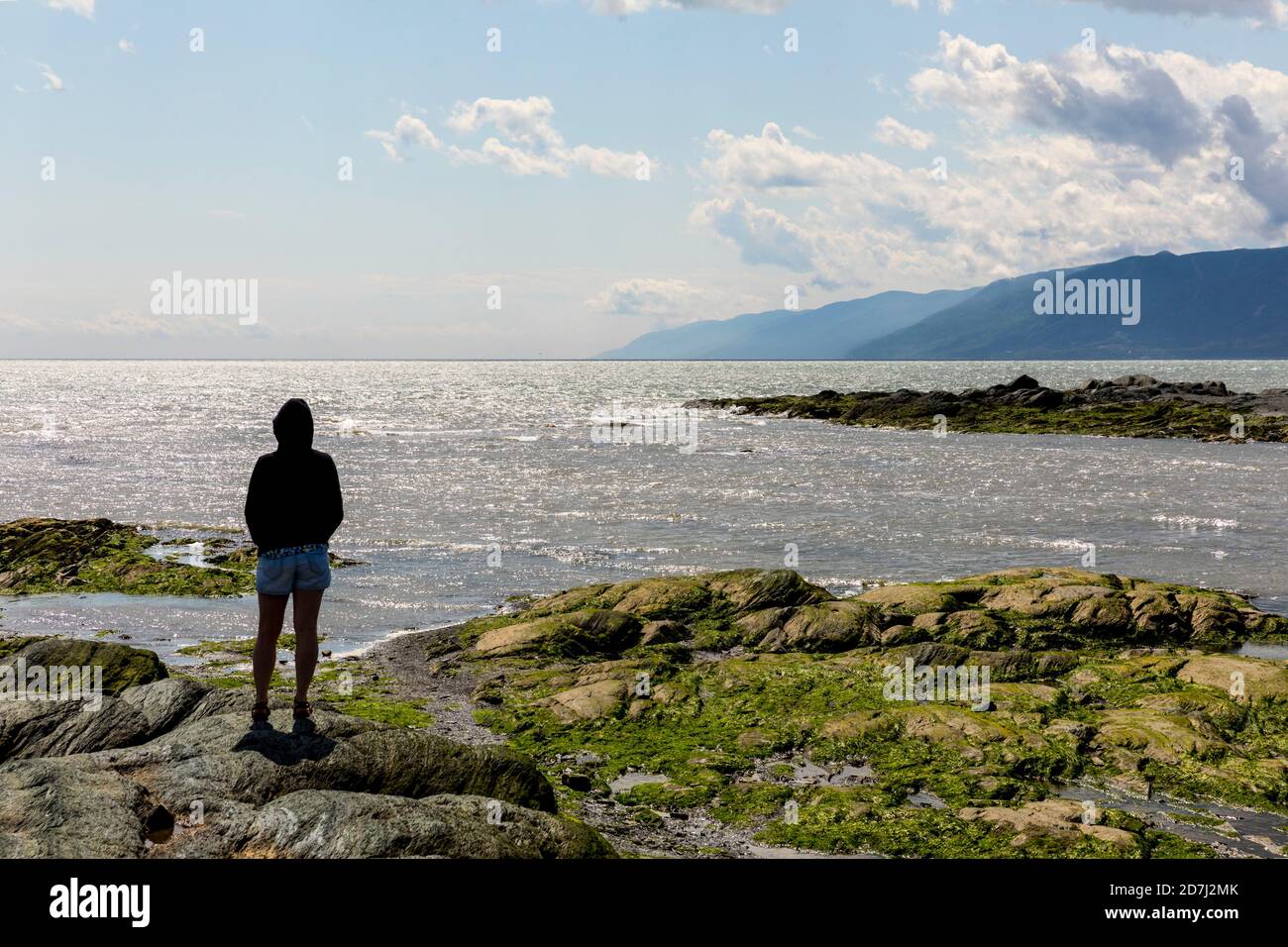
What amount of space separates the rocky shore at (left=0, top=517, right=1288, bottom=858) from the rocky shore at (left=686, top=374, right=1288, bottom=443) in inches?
2485

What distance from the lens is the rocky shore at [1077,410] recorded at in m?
79.9

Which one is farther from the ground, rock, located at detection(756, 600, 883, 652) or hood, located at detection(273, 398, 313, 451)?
hood, located at detection(273, 398, 313, 451)

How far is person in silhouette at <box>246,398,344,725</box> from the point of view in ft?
30.2

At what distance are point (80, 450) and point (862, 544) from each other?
195ft

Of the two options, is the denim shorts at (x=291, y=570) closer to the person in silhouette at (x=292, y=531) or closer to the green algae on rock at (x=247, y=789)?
the person in silhouette at (x=292, y=531)

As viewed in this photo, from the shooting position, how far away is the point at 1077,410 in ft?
311

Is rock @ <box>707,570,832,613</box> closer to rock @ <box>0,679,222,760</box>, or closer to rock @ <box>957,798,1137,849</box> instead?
rock @ <box>957,798,1137,849</box>

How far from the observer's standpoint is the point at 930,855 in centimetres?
1057

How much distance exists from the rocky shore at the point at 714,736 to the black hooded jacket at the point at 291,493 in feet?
5.89

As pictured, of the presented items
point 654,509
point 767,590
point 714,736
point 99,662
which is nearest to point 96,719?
point 99,662

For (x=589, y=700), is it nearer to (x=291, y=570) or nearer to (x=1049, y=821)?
(x=1049, y=821)

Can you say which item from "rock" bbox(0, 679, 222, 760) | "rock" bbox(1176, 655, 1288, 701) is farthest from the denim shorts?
"rock" bbox(1176, 655, 1288, 701)

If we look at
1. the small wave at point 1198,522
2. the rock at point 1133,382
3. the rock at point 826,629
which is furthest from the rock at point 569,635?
the rock at point 1133,382
